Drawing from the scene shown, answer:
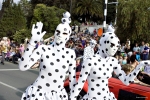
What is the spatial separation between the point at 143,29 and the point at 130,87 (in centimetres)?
1573

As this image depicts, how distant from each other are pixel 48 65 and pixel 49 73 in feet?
0.37

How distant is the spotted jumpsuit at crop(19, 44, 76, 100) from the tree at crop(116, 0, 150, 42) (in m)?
16.7

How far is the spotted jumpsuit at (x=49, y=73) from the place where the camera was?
4.10 m

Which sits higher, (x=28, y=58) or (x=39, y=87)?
(x=28, y=58)

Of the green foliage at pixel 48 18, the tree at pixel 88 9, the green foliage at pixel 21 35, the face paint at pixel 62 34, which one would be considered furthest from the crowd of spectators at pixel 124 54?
the tree at pixel 88 9

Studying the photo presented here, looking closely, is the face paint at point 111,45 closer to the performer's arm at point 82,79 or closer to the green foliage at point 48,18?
the performer's arm at point 82,79

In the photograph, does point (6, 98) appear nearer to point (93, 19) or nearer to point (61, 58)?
point (61, 58)

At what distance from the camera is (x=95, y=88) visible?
4.52 metres

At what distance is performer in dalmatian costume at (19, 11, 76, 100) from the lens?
13.3 feet

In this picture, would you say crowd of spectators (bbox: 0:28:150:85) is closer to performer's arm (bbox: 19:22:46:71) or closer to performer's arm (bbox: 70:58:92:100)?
performer's arm (bbox: 70:58:92:100)

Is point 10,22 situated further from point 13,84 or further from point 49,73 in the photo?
point 49,73

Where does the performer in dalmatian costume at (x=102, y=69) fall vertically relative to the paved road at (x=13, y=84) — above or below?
above

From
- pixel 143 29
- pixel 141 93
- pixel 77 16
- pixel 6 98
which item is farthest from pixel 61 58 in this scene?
pixel 77 16

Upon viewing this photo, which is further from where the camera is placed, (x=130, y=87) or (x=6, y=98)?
(x=6, y=98)
